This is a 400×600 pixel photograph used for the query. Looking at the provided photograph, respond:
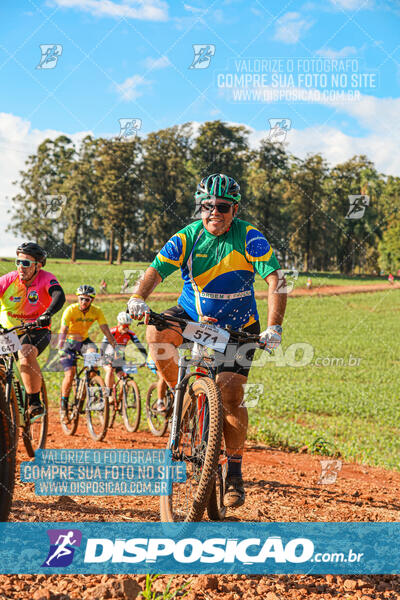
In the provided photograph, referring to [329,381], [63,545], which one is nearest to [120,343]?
[63,545]

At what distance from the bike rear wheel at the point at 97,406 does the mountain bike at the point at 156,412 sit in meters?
0.88

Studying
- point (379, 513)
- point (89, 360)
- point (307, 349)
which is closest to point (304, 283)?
point (307, 349)

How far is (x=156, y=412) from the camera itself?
9.06m

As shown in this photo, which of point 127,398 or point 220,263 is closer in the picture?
point 220,263

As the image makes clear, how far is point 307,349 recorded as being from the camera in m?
27.0

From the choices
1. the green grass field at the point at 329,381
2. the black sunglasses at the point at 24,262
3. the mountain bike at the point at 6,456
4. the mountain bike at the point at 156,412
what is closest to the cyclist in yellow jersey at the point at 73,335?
the green grass field at the point at 329,381

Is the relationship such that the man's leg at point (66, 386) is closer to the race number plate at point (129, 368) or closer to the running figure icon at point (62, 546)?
the race number plate at point (129, 368)

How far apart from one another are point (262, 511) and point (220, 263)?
236cm

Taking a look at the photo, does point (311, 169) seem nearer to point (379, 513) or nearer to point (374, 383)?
point (374, 383)

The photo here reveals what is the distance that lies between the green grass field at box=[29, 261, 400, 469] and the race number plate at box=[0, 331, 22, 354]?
216 inches

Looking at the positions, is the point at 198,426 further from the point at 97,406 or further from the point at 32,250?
the point at 97,406

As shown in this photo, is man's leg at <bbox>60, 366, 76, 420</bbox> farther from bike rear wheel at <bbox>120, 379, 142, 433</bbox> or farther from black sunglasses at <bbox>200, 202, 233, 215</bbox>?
black sunglasses at <bbox>200, 202, 233, 215</bbox>

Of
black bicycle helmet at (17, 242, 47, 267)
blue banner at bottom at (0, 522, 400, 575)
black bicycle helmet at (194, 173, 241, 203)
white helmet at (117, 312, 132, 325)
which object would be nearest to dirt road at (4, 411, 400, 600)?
blue banner at bottom at (0, 522, 400, 575)

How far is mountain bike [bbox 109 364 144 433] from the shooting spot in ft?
33.2
